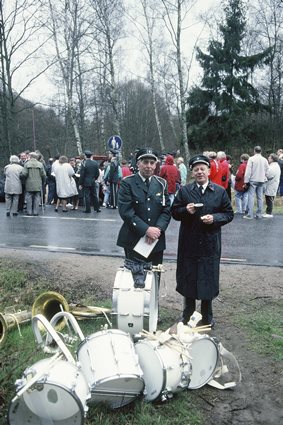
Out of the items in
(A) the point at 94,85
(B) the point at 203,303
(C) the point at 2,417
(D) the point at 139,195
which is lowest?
(C) the point at 2,417

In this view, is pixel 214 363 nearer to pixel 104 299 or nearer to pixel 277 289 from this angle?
pixel 104 299

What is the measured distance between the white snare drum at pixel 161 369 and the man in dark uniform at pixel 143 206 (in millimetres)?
1607

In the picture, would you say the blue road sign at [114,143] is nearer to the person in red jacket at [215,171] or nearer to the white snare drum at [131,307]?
the person in red jacket at [215,171]

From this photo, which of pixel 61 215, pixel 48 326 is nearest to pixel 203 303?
pixel 48 326

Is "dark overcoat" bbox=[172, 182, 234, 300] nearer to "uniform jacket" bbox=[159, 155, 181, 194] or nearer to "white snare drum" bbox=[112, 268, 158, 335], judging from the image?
"white snare drum" bbox=[112, 268, 158, 335]

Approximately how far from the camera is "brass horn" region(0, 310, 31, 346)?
4.56 m

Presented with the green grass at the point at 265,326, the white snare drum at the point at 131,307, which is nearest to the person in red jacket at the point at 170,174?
the green grass at the point at 265,326

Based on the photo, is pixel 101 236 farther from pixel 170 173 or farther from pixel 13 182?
pixel 13 182

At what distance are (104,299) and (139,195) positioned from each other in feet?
5.96

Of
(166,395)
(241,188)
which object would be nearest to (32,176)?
(241,188)

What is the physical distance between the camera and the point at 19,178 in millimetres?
14562

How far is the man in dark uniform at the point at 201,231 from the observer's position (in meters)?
5.04

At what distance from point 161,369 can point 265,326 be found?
2281mm

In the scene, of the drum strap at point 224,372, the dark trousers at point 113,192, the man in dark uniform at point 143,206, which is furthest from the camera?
the dark trousers at point 113,192
